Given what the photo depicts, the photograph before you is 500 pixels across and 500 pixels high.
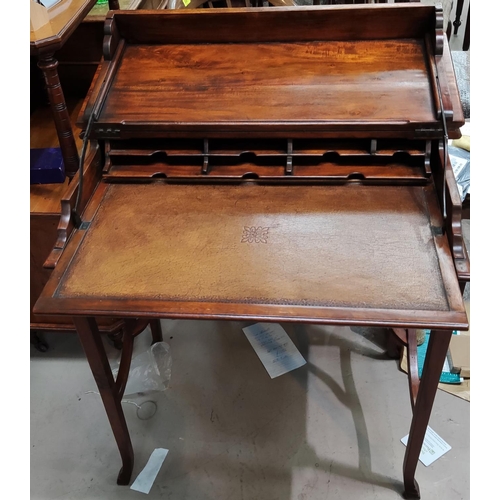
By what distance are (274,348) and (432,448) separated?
690mm

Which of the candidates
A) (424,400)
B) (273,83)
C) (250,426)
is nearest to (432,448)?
(424,400)

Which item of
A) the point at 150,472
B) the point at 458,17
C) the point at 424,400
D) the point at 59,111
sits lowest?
the point at 150,472

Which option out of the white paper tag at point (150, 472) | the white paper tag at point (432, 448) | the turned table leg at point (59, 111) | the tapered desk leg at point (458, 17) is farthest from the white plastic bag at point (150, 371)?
the tapered desk leg at point (458, 17)

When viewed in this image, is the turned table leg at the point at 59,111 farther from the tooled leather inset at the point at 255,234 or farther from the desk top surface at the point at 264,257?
the tooled leather inset at the point at 255,234

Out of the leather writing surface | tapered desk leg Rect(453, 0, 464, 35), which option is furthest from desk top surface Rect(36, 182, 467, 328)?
tapered desk leg Rect(453, 0, 464, 35)

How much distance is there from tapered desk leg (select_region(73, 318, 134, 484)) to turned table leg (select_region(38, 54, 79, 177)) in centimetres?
60

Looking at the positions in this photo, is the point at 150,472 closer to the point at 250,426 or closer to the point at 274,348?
the point at 250,426

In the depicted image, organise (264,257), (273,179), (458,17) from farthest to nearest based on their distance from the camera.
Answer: (458,17)
(273,179)
(264,257)

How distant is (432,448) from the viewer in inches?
67.5

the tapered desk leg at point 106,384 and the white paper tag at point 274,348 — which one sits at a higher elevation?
the tapered desk leg at point 106,384

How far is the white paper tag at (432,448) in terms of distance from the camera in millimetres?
1689

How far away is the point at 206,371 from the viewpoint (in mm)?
2008

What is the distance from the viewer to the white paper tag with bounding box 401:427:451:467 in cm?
169

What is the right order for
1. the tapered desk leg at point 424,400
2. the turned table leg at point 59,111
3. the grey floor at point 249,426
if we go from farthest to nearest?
1. the grey floor at point 249,426
2. the turned table leg at point 59,111
3. the tapered desk leg at point 424,400
